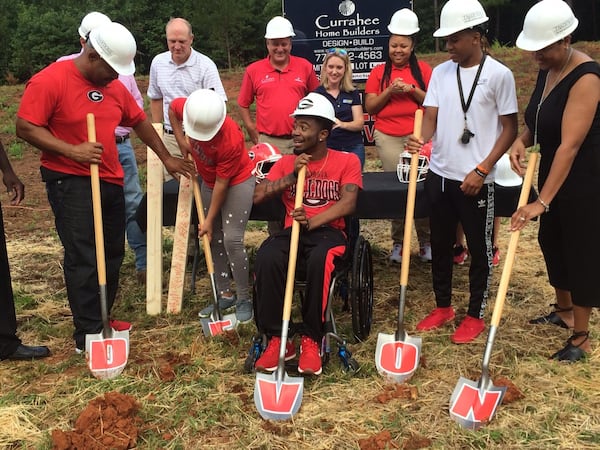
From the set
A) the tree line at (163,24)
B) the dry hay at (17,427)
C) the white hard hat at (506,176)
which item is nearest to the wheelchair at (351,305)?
the white hard hat at (506,176)

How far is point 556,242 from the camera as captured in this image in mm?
3996

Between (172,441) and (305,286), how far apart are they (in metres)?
1.22

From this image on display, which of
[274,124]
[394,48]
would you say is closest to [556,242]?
[394,48]

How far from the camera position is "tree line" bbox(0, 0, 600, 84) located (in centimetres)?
3303

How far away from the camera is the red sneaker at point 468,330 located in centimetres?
423

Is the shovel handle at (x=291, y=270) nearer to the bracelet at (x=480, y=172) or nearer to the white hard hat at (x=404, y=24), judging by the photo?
the bracelet at (x=480, y=172)

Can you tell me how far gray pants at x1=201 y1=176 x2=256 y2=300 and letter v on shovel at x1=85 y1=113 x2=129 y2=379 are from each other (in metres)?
0.92

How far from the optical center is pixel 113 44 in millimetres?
3691

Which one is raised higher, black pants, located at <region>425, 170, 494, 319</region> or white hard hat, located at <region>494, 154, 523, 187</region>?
white hard hat, located at <region>494, 154, 523, 187</region>

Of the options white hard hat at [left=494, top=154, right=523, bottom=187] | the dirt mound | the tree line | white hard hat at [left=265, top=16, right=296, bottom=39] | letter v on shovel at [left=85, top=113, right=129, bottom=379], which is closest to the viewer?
the dirt mound

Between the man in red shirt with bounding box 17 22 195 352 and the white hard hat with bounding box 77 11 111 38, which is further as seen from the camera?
the white hard hat with bounding box 77 11 111 38

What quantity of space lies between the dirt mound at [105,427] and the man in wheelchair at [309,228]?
2.71 feet

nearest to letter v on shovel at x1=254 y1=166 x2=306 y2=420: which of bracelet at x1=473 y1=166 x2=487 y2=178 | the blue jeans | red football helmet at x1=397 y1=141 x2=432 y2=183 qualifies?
bracelet at x1=473 y1=166 x2=487 y2=178

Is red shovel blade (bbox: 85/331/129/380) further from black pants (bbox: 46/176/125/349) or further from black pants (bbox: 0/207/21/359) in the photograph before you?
black pants (bbox: 0/207/21/359)
